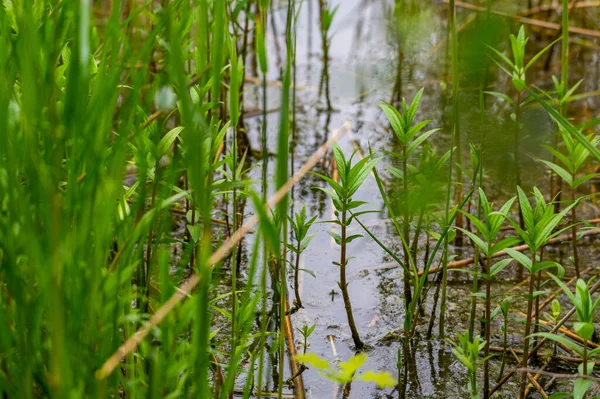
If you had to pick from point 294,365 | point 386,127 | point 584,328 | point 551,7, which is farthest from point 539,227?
point 551,7

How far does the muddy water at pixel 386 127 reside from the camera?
198 cm

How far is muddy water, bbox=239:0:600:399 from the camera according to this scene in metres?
1.98

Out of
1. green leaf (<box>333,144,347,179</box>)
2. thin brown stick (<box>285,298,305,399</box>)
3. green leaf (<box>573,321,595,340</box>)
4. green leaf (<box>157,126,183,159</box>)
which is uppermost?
green leaf (<box>157,126,183,159</box>)

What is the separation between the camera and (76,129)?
49.9 inches

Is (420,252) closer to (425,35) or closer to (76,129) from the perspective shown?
(76,129)

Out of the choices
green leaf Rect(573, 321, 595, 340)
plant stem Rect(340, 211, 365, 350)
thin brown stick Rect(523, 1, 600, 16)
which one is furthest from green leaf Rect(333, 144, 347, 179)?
thin brown stick Rect(523, 1, 600, 16)

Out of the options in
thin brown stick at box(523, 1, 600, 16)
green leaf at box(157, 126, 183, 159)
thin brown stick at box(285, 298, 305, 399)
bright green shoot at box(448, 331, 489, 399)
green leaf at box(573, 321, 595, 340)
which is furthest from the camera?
thin brown stick at box(523, 1, 600, 16)

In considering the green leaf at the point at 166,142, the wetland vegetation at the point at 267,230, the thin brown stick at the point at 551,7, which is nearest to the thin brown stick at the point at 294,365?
the wetland vegetation at the point at 267,230

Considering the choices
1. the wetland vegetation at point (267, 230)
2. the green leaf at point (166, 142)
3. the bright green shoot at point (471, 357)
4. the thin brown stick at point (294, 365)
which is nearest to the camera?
the wetland vegetation at point (267, 230)

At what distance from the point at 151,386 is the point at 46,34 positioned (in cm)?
83

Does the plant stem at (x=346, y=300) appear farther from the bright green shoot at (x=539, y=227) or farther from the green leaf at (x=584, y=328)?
the green leaf at (x=584, y=328)

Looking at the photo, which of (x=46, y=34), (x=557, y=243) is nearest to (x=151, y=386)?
(x=46, y=34)

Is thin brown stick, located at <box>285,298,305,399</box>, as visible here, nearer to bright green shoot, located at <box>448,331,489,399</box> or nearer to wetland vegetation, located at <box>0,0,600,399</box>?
wetland vegetation, located at <box>0,0,600,399</box>

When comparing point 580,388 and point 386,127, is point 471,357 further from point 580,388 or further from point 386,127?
point 386,127
